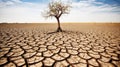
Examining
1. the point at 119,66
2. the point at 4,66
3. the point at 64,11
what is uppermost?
the point at 64,11

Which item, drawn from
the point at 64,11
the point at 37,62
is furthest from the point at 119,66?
the point at 64,11

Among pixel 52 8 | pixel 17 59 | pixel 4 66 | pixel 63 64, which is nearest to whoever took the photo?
pixel 4 66

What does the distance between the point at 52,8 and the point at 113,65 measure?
5666 millimetres

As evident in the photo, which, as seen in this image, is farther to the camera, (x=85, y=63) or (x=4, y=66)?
(x=85, y=63)

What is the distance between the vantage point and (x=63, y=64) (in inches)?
77.8

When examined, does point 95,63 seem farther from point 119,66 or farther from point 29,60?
point 29,60

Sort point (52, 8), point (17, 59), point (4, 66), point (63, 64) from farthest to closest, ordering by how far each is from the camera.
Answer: point (52, 8), point (17, 59), point (63, 64), point (4, 66)

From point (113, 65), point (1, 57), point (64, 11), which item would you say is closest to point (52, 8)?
point (64, 11)

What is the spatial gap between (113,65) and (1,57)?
9.03 ft

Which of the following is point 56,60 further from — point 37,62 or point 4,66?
point 4,66

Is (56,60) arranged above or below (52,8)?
below

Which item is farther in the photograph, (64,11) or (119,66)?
(64,11)

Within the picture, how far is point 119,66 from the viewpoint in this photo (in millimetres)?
1986

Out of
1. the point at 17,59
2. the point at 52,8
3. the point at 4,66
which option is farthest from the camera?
the point at 52,8
